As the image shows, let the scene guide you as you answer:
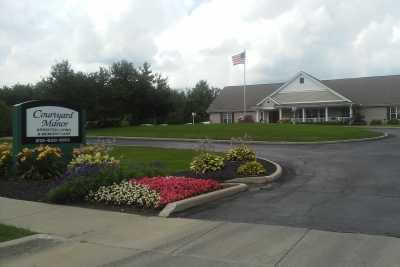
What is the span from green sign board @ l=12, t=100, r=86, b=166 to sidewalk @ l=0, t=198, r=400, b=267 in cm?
548

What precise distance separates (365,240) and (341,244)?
397mm

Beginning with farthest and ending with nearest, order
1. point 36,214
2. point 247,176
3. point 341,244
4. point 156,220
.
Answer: point 247,176
point 36,214
point 156,220
point 341,244

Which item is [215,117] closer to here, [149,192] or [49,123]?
[49,123]

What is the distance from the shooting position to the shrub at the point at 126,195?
984 cm

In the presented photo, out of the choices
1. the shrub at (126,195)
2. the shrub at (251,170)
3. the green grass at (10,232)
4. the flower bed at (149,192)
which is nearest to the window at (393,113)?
the shrub at (251,170)

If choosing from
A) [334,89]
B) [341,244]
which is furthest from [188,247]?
[334,89]

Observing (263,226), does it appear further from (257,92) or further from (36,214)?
(257,92)

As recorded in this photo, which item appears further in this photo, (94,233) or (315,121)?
(315,121)

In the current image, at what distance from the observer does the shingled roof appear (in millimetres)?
56812

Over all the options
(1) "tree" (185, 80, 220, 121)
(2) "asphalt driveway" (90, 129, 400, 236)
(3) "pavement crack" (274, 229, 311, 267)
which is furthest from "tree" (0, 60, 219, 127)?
(3) "pavement crack" (274, 229, 311, 267)

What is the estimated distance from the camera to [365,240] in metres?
6.94

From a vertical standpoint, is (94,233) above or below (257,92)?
below

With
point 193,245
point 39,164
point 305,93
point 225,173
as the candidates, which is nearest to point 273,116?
point 305,93

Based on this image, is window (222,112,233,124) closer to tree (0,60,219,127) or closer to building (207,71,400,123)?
building (207,71,400,123)
